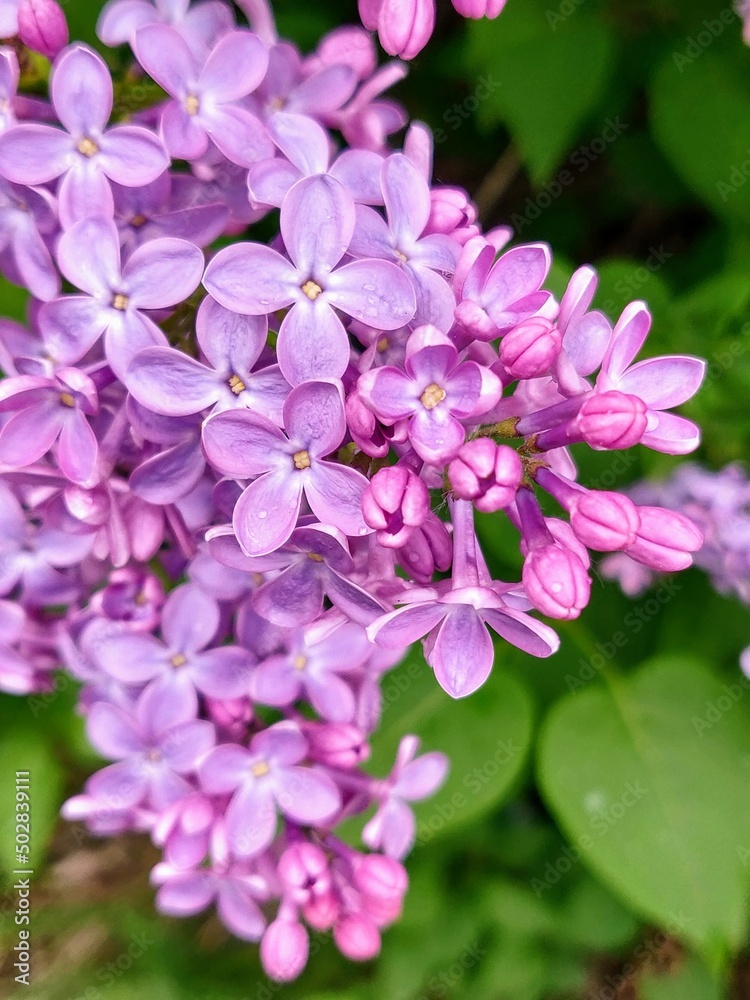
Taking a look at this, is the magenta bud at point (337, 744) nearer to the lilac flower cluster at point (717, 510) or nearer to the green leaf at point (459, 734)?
the green leaf at point (459, 734)

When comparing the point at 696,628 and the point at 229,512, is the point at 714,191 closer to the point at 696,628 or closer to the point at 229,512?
the point at 696,628

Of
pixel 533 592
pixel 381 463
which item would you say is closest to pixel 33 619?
pixel 381 463

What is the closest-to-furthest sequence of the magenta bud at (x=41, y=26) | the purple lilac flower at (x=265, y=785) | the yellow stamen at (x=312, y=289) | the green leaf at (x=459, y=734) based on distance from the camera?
the yellow stamen at (x=312, y=289) < the magenta bud at (x=41, y=26) < the purple lilac flower at (x=265, y=785) < the green leaf at (x=459, y=734)

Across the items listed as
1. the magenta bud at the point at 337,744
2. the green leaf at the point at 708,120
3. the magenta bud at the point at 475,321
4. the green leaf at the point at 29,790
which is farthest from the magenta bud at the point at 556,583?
the green leaf at the point at 29,790

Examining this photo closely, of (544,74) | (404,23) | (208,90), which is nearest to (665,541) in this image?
(404,23)

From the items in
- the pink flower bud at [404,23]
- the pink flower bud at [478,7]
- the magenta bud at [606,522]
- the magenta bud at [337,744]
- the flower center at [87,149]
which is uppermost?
the pink flower bud at [478,7]

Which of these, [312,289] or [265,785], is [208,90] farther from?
[265,785]
